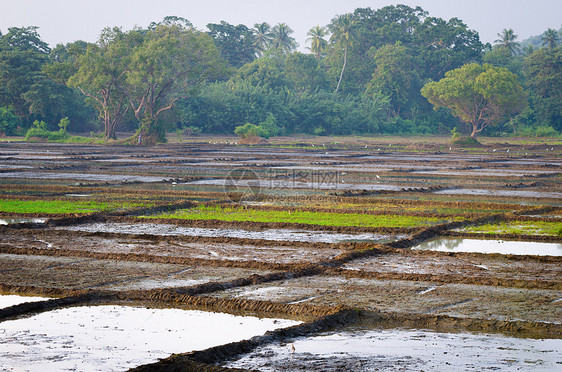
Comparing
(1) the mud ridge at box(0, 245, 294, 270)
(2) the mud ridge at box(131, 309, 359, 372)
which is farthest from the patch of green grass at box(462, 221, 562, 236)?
(2) the mud ridge at box(131, 309, 359, 372)

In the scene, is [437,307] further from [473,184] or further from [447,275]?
[473,184]

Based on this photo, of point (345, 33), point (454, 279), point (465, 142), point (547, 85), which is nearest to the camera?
point (454, 279)

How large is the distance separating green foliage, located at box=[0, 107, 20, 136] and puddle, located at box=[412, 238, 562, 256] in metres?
57.1

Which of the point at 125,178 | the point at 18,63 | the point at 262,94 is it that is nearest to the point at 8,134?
the point at 18,63

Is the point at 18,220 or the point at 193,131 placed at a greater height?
the point at 193,131

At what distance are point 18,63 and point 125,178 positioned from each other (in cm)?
4401

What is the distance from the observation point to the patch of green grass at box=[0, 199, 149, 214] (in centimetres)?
1741

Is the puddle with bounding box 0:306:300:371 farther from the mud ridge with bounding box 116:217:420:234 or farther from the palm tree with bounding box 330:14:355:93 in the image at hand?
the palm tree with bounding box 330:14:355:93

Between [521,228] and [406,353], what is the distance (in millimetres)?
9714

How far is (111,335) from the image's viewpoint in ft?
24.2

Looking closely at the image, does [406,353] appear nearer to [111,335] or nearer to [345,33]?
[111,335]

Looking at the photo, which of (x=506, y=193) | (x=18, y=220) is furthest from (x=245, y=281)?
(x=506, y=193)

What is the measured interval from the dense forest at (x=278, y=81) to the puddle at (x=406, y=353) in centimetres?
4912

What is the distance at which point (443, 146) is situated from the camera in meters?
64.5
